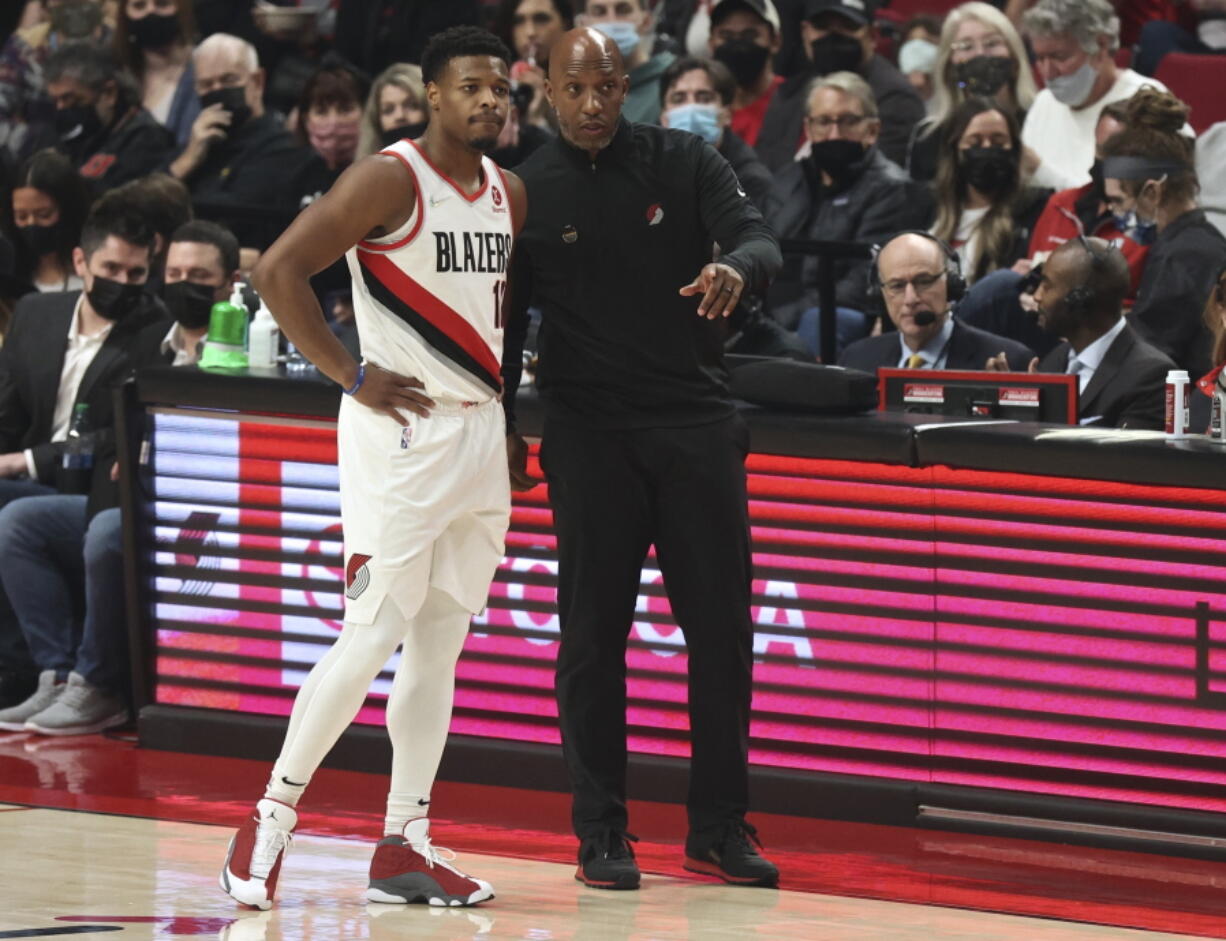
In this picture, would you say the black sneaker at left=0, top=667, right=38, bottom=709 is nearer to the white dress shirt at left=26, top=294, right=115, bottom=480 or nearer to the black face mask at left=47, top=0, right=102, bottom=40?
the white dress shirt at left=26, top=294, right=115, bottom=480

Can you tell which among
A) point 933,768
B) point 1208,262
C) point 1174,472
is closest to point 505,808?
point 933,768

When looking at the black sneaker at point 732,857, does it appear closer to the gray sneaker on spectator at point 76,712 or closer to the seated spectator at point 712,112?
the gray sneaker on spectator at point 76,712

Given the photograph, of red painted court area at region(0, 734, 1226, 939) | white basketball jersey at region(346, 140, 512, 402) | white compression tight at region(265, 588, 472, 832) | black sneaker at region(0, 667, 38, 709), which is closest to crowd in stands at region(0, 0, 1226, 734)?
black sneaker at region(0, 667, 38, 709)

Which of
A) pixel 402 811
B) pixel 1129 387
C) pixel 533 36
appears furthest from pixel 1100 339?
pixel 533 36

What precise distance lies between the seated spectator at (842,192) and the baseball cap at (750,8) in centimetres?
102

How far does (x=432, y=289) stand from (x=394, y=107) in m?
4.30

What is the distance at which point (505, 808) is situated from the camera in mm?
5848

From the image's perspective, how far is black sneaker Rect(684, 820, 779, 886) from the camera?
4863mm

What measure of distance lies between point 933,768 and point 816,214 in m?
3.33

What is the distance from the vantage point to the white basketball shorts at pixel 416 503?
458 cm

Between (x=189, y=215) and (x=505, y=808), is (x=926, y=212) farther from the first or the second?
(x=505, y=808)

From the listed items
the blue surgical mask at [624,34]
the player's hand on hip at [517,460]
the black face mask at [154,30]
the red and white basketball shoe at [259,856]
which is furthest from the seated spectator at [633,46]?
the red and white basketball shoe at [259,856]

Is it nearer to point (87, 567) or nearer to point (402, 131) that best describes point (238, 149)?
point (402, 131)

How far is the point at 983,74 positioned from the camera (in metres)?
8.52
